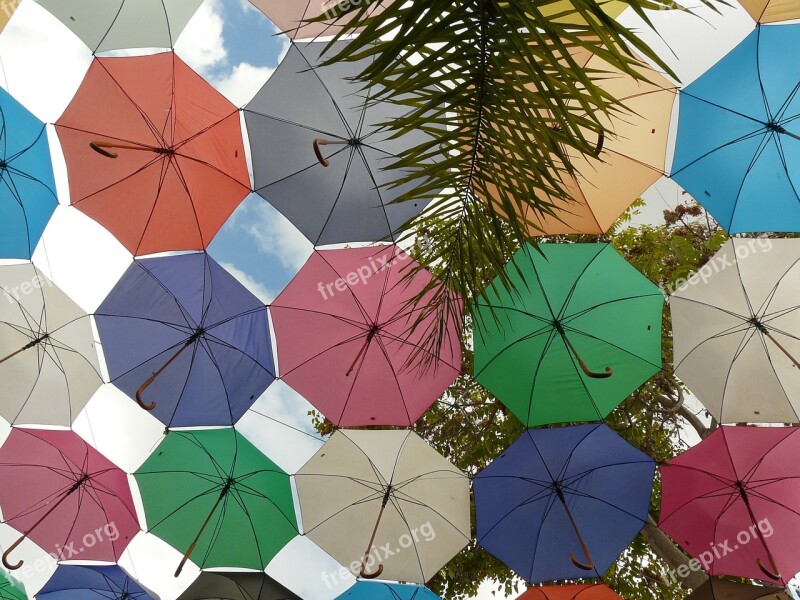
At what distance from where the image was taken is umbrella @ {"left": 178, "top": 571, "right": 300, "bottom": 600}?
6289 mm

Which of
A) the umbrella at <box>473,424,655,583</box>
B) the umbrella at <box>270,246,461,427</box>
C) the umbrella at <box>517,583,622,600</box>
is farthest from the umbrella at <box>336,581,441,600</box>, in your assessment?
the umbrella at <box>270,246,461,427</box>

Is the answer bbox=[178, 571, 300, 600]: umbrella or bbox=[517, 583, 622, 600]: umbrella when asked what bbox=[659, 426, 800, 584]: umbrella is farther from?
bbox=[178, 571, 300, 600]: umbrella

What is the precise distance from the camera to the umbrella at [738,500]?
604 centimetres

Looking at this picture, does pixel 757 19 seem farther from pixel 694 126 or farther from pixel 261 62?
pixel 261 62

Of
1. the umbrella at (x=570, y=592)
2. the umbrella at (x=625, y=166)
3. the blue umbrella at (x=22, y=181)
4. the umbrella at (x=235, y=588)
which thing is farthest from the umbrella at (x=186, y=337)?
the umbrella at (x=570, y=592)

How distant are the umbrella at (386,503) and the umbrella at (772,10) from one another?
4.87 meters

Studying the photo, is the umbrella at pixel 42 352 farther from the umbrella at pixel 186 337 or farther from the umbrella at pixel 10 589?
the umbrella at pixel 10 589

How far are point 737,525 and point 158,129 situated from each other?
706 centimetres

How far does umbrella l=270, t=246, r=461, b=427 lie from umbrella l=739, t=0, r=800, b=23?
3.51 meters

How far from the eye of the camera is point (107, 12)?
5.44m

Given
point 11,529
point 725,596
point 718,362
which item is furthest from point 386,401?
point 11,529

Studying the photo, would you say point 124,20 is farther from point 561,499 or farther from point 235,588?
point 561,499

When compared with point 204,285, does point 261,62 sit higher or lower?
higher

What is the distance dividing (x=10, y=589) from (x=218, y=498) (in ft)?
10.3
